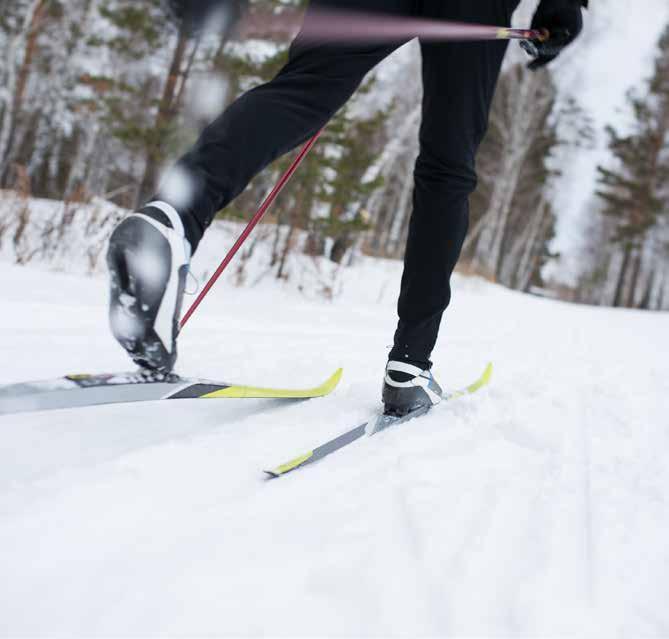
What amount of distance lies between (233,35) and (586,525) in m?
8.98

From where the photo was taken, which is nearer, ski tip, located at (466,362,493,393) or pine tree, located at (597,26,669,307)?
ski tip, located at (466,362,493,393)

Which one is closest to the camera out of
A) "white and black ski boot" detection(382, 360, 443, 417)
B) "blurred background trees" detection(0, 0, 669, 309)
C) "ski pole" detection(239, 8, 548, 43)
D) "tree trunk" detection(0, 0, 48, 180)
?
"ski pole" detection(239, 8, 548, 43)

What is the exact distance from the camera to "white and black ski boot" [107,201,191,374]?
29.6 inches

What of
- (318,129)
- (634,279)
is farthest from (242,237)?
(634,279)

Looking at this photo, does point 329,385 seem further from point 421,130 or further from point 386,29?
point 386,29

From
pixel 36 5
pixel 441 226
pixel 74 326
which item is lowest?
pixel 74 326

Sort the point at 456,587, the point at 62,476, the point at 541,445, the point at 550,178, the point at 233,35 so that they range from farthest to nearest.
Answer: the point at 550,178 < the point at 233,35 < the point at 541,445 < the point at 62,476 < the point at 456,587

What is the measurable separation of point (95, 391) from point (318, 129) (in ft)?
2.03

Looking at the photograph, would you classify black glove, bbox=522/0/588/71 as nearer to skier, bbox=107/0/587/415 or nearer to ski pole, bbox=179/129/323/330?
Answer: skier, bbox=107/0/587/415

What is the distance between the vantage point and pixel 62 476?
79cm

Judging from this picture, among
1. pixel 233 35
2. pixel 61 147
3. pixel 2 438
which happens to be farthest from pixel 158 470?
pixel 61 147

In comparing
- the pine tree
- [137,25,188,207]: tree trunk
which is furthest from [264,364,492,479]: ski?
the pine tree

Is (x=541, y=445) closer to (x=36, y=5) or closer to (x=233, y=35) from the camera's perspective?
(x=233, y=35)

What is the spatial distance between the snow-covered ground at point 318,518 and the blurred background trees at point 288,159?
321cm
